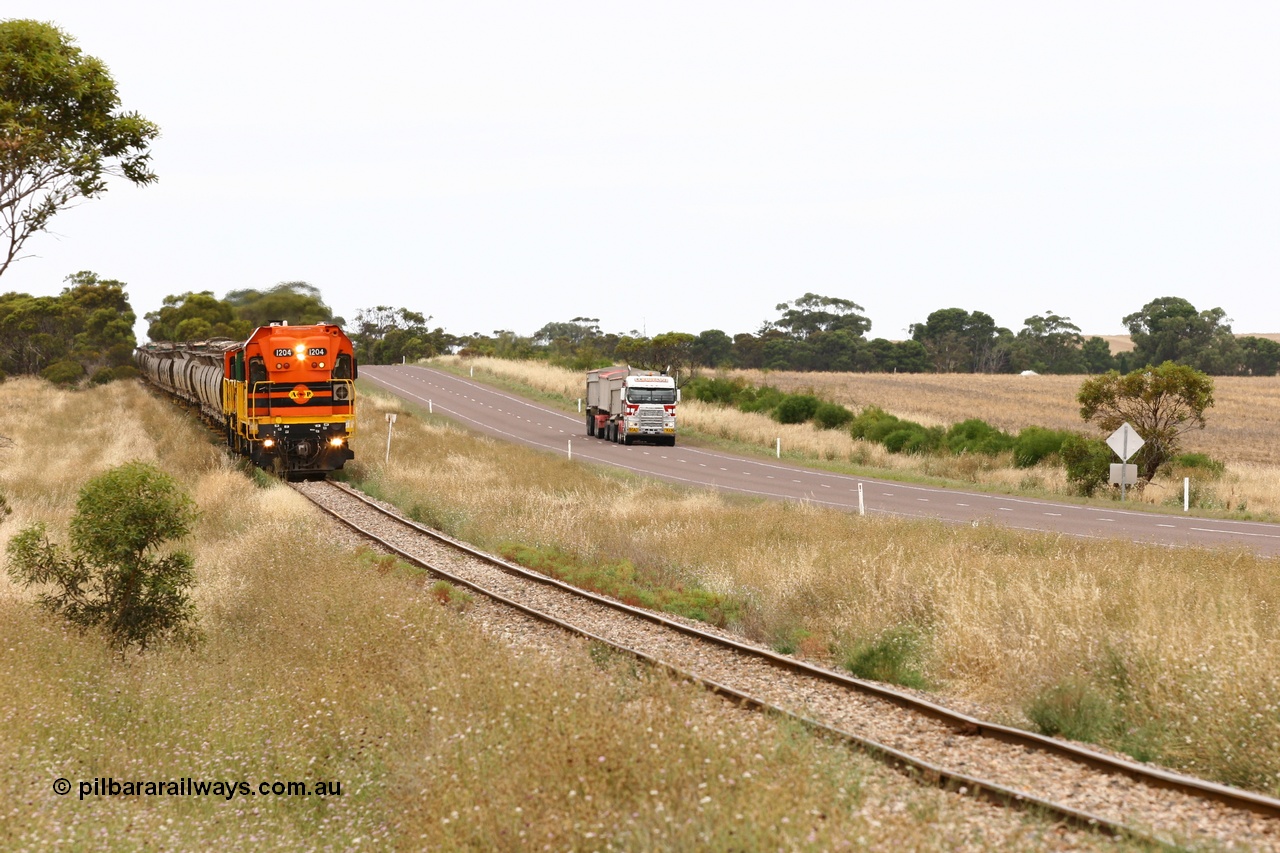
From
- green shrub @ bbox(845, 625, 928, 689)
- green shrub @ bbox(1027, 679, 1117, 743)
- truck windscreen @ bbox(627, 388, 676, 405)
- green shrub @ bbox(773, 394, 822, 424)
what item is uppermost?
truck windscreen @ bbox(627, 388, 676, 405)

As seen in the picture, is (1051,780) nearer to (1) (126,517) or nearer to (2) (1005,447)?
(1) (126,517)

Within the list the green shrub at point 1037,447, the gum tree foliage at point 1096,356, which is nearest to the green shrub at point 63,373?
the green shrub at point 1037,447

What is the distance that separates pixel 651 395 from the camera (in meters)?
47.5

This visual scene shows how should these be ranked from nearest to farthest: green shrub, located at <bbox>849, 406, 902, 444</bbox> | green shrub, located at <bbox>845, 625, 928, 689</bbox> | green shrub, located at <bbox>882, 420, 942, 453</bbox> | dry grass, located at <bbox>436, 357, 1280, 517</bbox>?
green shrub, located at <bbox>845, 625, 928, 689</bbox> → dry grass, located at <bbox>436, 357, 1280, 517</bbox> → green shrub, located at <bbox>882, 420, 942, 453</bbox> → green shrub, located at <bbox>849, 406, 902, 444</bbox>

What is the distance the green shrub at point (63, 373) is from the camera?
244 ft

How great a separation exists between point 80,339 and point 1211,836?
88434 mm

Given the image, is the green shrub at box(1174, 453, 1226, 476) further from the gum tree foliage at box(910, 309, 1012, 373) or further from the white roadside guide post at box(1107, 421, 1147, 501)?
the gum tree foliage at box(910, 309, 1012, 373)

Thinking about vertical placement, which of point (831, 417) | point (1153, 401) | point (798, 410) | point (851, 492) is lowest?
point (851, 492)

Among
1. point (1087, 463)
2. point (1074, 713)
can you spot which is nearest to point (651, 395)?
point (1087, 463)

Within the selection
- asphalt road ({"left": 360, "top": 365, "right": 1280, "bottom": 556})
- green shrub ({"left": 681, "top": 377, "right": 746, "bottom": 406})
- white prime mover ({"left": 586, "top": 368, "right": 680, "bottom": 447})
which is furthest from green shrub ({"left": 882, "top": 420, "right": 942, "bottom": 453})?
green shrub ({"left": 681, "top": 377, "right": 746, "bottom": 406})

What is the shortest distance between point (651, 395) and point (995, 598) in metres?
35.3

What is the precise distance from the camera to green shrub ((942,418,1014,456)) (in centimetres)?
4012

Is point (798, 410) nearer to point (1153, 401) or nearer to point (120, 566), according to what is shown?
point (1153, 401)

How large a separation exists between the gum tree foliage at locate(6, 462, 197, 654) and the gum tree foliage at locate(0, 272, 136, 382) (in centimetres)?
7154
